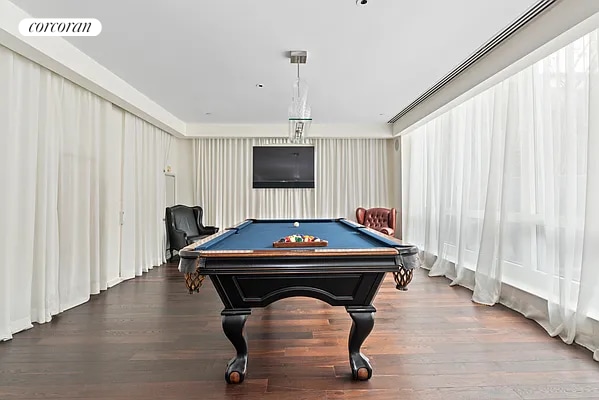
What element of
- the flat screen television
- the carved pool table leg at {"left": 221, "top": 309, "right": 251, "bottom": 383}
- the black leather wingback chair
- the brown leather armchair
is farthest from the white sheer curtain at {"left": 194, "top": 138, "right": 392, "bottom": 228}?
the carved pool table leg at {"left": 221, "top": 309, "right": 251, "bottom": 383}

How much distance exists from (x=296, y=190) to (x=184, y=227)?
7.95 feet

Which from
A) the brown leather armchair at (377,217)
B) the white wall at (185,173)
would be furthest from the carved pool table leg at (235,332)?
the white wall at (185,173)

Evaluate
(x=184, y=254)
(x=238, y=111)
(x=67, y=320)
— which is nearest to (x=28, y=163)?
(x=67, y=320)

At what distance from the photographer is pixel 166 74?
4211 mm

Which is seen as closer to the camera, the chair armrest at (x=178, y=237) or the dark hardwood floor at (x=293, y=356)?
the dark hardwood floor at (x=293, y=356)

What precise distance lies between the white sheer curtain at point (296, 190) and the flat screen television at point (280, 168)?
0.12 m

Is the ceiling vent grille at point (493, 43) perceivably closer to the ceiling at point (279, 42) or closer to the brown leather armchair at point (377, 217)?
the ceiling at point (279, 42)

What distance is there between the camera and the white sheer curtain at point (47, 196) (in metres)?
2.97

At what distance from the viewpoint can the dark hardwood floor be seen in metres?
2.09

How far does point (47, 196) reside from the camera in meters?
3.39

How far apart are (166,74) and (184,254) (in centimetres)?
304

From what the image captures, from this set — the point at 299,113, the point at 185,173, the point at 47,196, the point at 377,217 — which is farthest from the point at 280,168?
the point at 47,196

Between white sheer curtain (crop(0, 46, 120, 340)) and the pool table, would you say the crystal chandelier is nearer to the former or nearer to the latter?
the pool table

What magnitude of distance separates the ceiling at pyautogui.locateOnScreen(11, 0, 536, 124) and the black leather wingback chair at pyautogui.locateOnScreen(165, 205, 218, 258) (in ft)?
6.96
